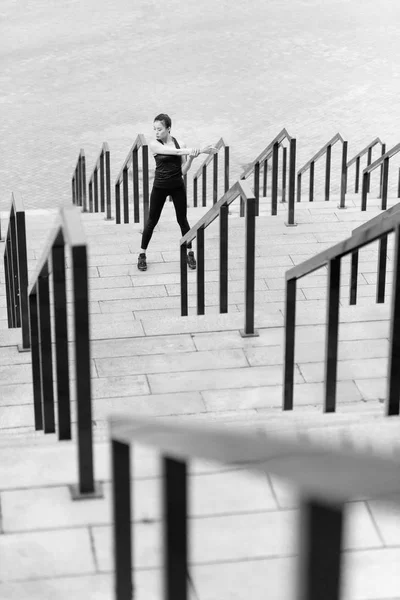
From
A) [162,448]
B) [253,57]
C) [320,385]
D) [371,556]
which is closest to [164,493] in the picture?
[162,448]

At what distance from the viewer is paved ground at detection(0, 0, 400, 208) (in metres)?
14.0

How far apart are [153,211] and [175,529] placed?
5.94m

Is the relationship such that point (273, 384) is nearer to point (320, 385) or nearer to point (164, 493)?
point (320, 385)

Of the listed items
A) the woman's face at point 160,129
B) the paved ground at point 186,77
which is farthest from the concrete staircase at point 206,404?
the paved ground at point 186,77

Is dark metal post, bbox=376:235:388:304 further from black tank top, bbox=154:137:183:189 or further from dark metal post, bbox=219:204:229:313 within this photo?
black tank top, bbox=154:137:183:189

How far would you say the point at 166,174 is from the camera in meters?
7.40

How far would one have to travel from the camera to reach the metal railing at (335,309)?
3703mm

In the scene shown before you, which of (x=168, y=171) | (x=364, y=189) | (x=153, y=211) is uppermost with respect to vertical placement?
(x=168, y=171)

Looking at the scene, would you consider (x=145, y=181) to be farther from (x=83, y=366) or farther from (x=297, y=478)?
(x=297, y=478)

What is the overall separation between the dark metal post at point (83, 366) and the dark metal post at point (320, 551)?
1.54 meters

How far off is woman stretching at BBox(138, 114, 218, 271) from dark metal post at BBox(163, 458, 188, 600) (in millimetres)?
5529

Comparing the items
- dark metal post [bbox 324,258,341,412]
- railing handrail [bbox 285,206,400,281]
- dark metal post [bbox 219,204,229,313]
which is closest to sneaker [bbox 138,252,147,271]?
dark metal post [bbox 219,204,229,313]

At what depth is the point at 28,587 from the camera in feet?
8.82

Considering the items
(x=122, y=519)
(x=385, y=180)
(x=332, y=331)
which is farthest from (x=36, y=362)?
A: (x=385, y=180)
